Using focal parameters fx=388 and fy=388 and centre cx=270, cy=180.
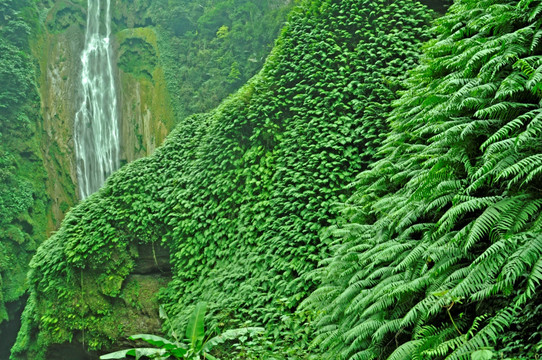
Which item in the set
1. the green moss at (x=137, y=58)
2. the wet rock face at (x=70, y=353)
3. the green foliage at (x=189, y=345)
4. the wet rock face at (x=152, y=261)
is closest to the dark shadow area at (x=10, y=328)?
the wet rock face at (x=70, y=353)

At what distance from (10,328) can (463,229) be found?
21.5 meters

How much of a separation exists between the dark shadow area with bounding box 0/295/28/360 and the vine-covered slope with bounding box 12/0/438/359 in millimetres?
8300

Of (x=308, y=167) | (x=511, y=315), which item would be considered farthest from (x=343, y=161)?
(x=511, y=315)

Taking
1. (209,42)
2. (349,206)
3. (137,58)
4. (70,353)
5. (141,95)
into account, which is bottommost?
(70,353)

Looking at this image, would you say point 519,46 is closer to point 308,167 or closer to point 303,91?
point 308,167

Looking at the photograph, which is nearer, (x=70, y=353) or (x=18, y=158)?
(x=70, y=353)

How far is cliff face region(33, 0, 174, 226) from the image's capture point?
69.6ft

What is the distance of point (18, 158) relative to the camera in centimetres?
2039

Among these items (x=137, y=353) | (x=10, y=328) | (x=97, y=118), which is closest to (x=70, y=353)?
(x=137, y=353)

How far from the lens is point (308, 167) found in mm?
7438

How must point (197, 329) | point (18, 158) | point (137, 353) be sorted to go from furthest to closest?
point (18, 158)
point (197, 329)
point (137, 353)

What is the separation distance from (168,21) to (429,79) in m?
20.5

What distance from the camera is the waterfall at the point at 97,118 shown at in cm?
2217

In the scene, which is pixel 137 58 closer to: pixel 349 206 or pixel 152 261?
pixel 152 261
